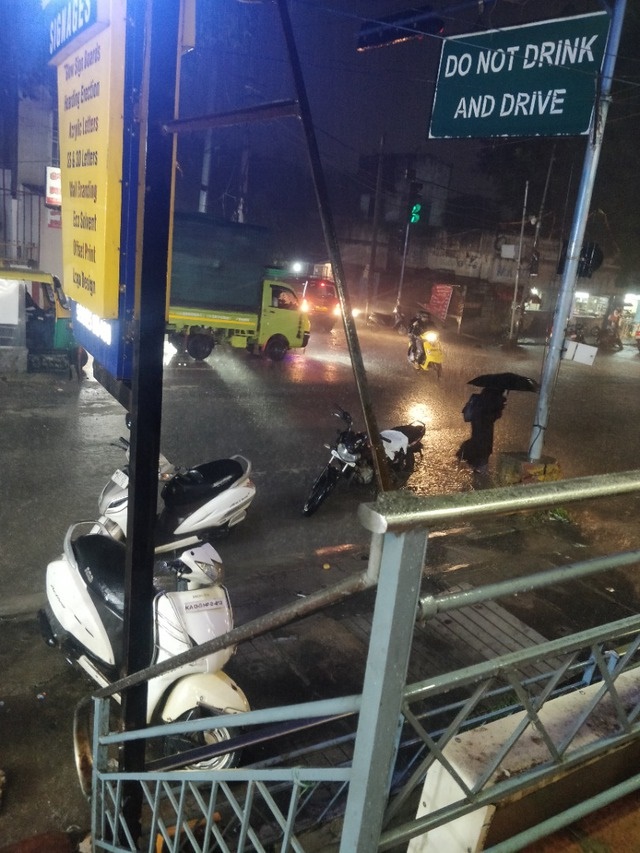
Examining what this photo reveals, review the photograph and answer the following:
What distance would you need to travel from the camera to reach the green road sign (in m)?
4.76

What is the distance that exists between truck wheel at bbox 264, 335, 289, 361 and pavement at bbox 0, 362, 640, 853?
9.23m

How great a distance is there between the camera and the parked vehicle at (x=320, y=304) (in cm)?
2367

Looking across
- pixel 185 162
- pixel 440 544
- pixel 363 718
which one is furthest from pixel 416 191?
pixel 363 718

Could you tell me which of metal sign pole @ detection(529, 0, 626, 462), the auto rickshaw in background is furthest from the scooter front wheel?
the auto rickshaw in background

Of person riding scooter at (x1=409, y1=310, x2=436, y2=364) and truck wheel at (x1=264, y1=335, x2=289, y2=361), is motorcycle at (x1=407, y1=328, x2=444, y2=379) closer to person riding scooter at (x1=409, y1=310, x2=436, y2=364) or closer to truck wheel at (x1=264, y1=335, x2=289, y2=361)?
person riding scooter at (x1=409, y1=310, x2=436, y2=364)

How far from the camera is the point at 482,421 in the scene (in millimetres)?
8922

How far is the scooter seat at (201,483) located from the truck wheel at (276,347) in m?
10.8

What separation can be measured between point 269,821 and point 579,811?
6.00 ft

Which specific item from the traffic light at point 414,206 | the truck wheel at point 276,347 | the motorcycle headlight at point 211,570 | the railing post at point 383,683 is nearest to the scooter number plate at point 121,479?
the motorcycle headlight at point 211,570

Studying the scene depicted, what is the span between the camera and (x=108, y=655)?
352 cm

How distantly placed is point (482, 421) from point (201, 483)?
497 centimetres

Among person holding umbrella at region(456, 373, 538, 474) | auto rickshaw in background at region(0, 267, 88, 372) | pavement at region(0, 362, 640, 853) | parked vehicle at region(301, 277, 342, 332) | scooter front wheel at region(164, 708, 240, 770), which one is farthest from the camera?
parked vehicle at region(301, 277, 342, 332)

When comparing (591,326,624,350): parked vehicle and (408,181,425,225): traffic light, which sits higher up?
(408,181,425,225): traffic light

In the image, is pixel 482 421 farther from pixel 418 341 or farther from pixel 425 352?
pixel 418 341
